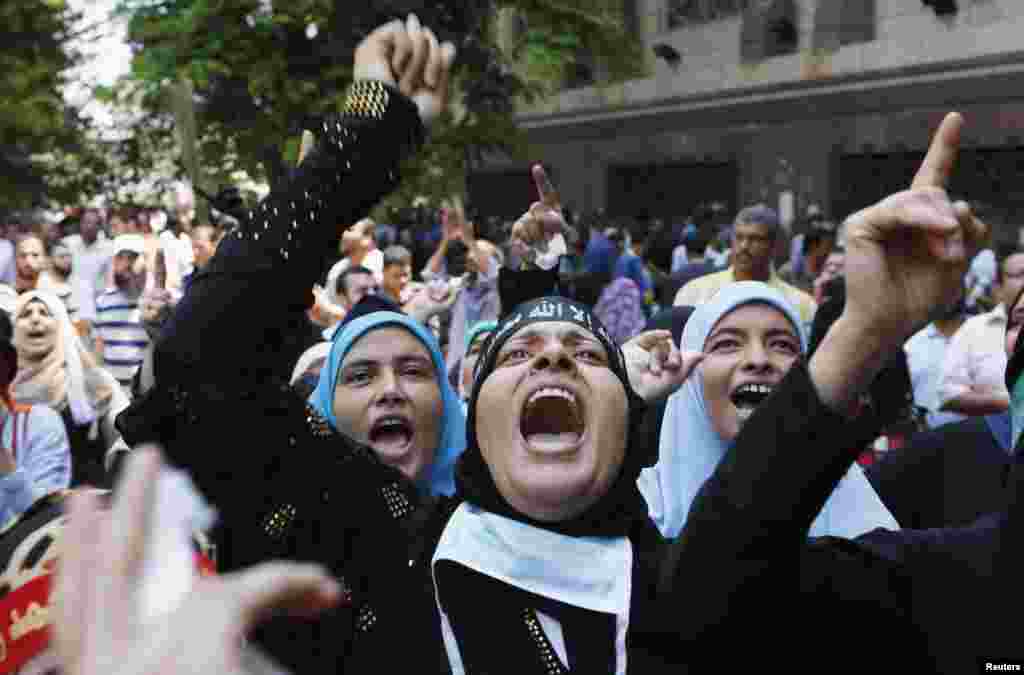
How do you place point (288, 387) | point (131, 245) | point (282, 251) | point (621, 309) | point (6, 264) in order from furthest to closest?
point (6, 264) → point (131, 245) → point (621, 309) → point (288, 387) → point (282, 251)

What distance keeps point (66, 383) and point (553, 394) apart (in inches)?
150

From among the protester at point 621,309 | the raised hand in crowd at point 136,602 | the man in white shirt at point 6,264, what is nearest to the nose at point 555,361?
the raised hand in crowd at point 136,602

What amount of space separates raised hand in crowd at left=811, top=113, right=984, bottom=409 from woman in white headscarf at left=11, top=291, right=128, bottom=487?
4.52 meters

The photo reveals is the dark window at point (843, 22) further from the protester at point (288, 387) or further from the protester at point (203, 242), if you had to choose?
the protester at point (288, 387)

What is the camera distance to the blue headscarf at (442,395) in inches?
138

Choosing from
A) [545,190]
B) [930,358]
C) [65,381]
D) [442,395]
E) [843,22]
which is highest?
[843,22]

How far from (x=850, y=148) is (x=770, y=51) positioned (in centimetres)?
282

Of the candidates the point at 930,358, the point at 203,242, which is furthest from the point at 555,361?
the point at 203,242

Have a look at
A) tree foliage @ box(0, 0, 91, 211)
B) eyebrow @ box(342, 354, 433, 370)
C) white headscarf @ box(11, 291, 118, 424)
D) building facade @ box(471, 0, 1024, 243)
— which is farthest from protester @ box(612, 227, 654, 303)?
tree foliage @ box(0, 0, 91, 211)

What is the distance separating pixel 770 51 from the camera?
24484mm

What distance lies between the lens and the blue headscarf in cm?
351

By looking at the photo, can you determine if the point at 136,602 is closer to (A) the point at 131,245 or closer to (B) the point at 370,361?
(B) the point at 370,361

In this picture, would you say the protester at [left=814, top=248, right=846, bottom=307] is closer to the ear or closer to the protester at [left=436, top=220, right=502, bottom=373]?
the protester at [left=436, top=220, right=502, bottom=373]

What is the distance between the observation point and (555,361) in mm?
2691
